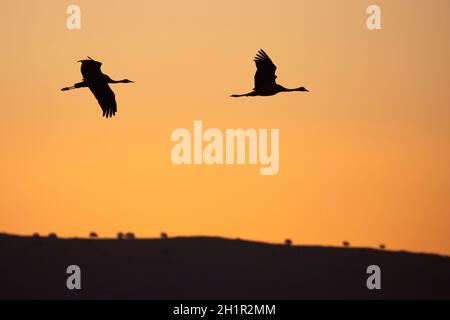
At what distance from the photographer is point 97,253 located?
10700 cm

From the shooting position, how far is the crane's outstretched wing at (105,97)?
186ft

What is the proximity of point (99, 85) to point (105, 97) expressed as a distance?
0.54 m

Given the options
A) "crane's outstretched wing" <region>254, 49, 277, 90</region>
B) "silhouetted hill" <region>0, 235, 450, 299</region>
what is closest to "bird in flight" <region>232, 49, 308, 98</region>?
"crane's outstretched wing" <region>254, 49, 277, 90</region>

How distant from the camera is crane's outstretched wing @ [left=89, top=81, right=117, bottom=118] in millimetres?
56812

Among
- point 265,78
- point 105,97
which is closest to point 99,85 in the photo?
point 105,97

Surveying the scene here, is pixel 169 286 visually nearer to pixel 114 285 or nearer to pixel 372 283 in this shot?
pixel 114 285

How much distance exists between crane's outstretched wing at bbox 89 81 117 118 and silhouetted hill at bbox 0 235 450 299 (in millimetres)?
47395

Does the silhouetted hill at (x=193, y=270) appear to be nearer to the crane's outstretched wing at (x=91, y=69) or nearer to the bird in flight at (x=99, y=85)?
the bird in flight at (x=99, y=85)

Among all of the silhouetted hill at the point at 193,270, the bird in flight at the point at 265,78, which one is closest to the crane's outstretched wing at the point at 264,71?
the bird in flight at the point at 265,78

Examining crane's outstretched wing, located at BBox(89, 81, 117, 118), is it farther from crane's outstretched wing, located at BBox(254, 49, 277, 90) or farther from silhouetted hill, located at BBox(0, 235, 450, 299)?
silhouetted hill, located at BBox(0, 235, 450, 299)

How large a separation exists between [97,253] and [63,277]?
2.95m

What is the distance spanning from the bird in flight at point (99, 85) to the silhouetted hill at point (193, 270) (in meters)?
47.4

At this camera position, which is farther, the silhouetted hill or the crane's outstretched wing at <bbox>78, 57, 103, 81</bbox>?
the silhouetted hill
